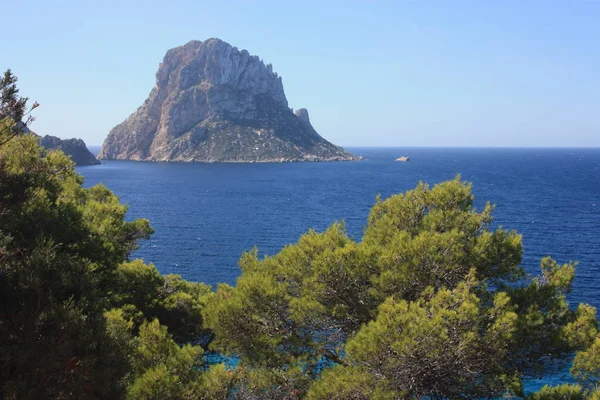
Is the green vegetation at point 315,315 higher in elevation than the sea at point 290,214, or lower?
higher

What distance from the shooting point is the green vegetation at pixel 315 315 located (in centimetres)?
884

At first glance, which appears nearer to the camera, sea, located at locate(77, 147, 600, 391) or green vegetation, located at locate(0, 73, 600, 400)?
green vegetation, located at locate(0, 73, 600, 400)

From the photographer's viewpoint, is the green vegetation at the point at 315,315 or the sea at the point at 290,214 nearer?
the green vegetation at the point at 315,315

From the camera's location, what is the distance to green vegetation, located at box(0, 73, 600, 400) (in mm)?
8836

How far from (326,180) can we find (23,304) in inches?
5165

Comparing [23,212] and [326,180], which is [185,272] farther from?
[326,180]

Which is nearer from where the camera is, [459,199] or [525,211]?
[459,199]

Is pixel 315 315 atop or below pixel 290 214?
atop

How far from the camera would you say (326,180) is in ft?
456

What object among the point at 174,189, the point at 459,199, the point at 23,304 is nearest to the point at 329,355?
the point at 459,199

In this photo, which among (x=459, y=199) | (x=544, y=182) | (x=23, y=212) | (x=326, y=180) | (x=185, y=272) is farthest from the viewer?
(x=326, y=180)

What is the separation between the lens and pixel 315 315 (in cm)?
1320

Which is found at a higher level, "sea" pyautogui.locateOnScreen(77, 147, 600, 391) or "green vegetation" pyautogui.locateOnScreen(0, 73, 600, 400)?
"green vegetation" pyautogui.locateOnScreen(0, 73, 600, 400)

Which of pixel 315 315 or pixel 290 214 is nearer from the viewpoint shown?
pixel 315 315
